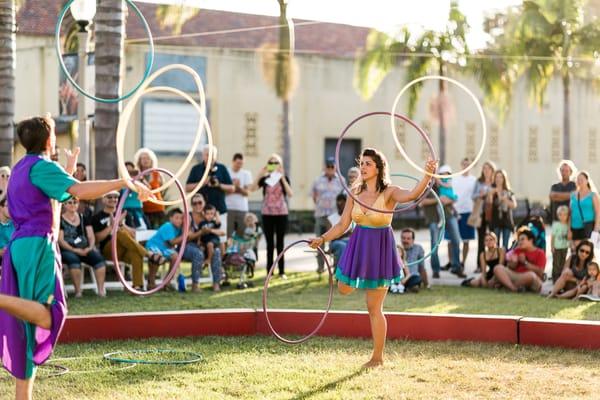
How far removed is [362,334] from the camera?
995 centimetres

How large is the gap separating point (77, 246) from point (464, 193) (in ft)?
21.5

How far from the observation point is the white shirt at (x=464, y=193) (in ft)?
53.7

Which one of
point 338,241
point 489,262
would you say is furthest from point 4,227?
point 489,262

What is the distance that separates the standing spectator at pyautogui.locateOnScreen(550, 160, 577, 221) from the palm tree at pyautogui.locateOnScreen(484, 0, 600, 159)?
15.5 meters

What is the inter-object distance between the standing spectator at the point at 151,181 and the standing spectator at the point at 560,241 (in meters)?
5.64

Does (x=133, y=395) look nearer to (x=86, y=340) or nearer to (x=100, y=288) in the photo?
(x=86, y=340)

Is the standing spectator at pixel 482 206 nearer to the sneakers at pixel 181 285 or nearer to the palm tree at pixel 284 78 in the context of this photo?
the sneakers at pixel 181 285

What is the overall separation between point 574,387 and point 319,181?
29.0 ft

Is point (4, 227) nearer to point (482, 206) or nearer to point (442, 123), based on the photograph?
point (482, 206)

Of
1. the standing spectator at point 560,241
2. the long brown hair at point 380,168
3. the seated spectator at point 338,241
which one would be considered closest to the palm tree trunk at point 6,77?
the seated spectator at point 338,241

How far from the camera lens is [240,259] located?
14.5 m

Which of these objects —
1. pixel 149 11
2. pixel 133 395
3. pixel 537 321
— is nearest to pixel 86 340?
pixel 133 395

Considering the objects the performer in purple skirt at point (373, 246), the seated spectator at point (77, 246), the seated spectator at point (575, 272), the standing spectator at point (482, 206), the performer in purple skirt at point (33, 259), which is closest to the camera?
the performer in purple skirt at point (33, 259)

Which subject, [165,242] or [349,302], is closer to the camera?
[349,302]
